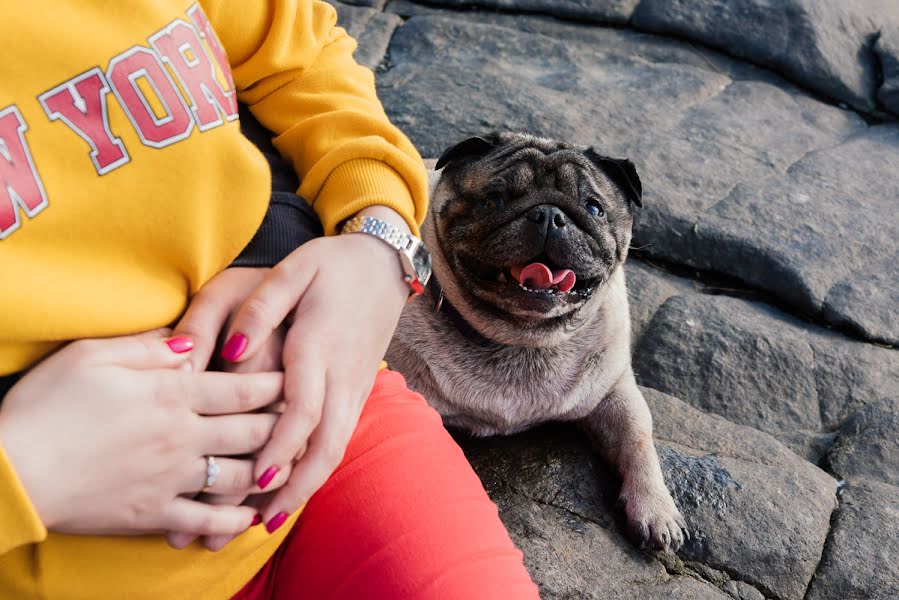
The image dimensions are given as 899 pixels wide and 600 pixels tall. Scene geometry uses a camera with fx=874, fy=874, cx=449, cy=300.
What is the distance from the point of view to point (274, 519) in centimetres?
83

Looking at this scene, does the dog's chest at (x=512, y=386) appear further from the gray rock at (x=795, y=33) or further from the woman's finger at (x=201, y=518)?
the gray rock at (x=795, y=33)

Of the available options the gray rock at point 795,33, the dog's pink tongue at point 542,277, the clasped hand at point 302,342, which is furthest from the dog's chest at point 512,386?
the gray rock at point 795,33

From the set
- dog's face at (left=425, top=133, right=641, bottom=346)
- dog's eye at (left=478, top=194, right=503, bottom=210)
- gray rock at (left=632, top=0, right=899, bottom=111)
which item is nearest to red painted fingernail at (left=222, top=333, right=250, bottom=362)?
dog's face at (left=425, top=133, right=641, bottom=346)

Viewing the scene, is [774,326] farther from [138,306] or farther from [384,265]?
[138,306]

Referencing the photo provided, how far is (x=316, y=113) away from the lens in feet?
3.57

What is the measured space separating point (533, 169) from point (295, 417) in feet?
3.69

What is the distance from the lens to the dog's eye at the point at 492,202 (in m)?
1.79

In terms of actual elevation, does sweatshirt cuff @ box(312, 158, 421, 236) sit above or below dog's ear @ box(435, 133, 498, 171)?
above

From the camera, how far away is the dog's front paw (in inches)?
60.6

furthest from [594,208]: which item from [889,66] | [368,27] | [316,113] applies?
[889,66]

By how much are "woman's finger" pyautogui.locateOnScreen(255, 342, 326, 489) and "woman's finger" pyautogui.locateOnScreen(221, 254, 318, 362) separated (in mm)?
32

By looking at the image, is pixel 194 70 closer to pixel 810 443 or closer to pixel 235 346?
pixel 235 346

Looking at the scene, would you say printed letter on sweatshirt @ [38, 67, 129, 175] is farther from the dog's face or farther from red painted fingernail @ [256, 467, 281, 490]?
the dog's face

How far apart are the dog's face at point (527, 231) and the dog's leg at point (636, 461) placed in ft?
0.63
